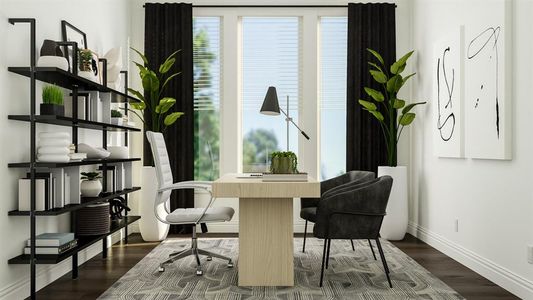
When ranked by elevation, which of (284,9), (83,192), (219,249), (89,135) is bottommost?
(219,249)

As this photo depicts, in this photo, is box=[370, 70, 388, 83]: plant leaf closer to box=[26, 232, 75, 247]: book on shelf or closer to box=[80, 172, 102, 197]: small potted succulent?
box=[80, 172, 102, 197]: small potted succulent

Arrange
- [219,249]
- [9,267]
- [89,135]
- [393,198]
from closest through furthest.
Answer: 1. [9,267]
2. [89,135]
3. [219,249]
4. [393,198]

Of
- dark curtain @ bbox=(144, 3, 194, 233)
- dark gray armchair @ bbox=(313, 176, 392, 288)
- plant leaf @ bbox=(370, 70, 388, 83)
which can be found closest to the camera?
dark gray armchair @ bbox=(313, 176, 392, 288)

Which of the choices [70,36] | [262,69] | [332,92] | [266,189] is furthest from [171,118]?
[266,189]

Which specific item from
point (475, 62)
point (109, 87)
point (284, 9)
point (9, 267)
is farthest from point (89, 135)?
point (475, 62)

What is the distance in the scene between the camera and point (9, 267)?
10.5 feet

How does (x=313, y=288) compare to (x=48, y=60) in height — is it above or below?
below

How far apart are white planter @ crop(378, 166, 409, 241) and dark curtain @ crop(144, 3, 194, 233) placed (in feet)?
7.49

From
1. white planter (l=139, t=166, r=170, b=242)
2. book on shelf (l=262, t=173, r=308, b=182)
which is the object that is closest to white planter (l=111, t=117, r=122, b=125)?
white planter (l=139, t=166, r=170, b=242)

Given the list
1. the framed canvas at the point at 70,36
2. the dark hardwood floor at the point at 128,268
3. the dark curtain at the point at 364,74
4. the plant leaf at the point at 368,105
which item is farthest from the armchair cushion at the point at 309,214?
the framed canvas at the point at 70,36

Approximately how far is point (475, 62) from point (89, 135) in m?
3.39

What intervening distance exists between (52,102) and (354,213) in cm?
220

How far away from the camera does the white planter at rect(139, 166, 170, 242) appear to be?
5449mm

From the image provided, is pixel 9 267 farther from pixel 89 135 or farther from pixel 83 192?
pixel 89 135
